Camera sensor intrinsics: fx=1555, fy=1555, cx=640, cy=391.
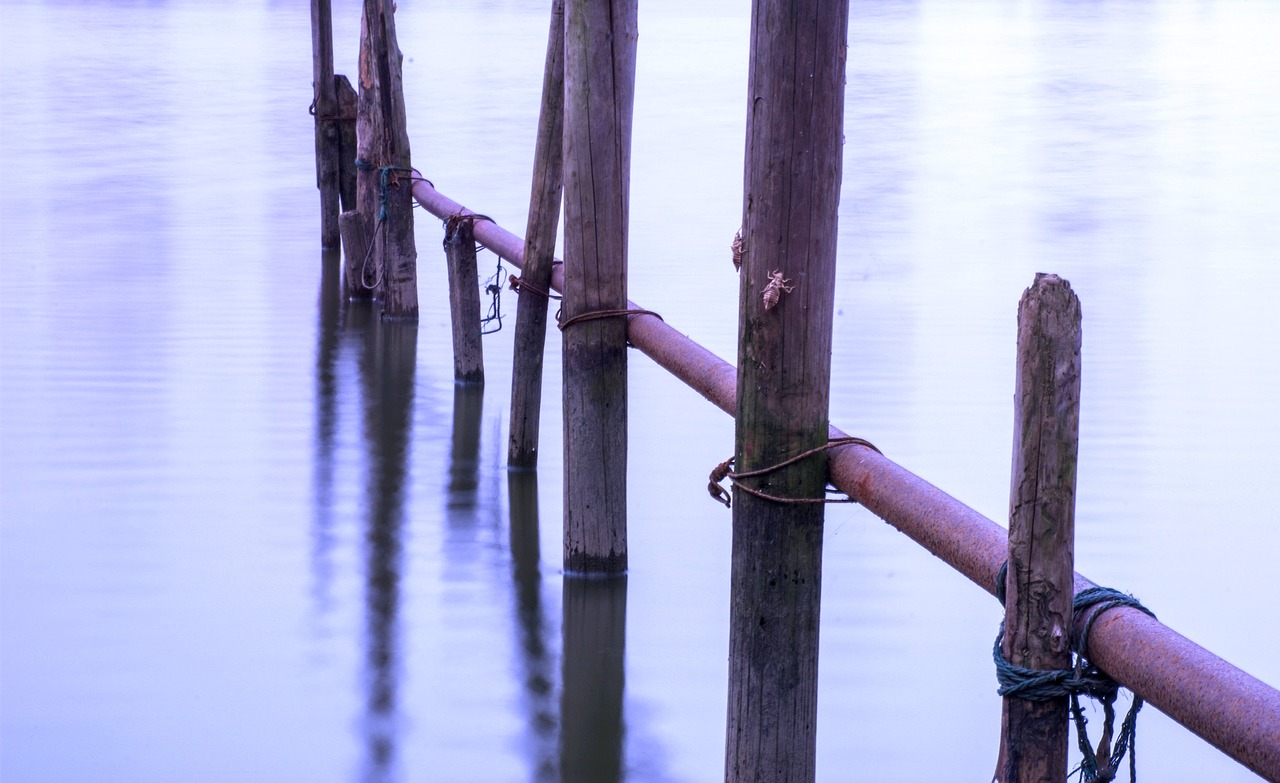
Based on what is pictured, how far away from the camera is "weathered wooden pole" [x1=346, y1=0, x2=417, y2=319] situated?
7.87 meters

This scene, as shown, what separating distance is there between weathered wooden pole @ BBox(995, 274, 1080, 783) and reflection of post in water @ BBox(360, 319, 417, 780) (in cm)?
196

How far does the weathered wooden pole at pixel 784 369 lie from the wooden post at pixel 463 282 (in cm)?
373

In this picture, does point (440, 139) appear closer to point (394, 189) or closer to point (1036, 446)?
point (394, 189)

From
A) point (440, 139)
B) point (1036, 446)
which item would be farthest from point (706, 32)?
point (1036, 446)

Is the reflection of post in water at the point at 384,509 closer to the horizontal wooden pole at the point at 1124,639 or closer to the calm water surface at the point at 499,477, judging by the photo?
the calm water surface at the point at 499,477

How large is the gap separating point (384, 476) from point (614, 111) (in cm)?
241

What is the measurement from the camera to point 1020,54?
93.5ft

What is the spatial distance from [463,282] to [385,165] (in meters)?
1.39

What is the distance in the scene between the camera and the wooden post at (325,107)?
9.55 m

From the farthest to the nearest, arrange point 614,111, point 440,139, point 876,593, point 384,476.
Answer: point 440,139, point 384,476, point 876,593, point 614,111

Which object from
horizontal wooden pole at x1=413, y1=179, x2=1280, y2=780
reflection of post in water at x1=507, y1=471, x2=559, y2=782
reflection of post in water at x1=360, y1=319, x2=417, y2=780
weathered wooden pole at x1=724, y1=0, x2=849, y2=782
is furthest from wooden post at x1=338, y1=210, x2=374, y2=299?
weathered wooden pole at x1=724, y1=0, x2=849, y2=782

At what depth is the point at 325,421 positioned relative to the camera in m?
7.14

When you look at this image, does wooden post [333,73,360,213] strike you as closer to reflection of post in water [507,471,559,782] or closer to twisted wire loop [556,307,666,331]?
reflection of post in water [507,471,559,782]

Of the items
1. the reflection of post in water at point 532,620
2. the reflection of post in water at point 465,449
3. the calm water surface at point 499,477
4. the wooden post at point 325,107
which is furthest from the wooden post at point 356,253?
the reflection of post in water at point 532,620
